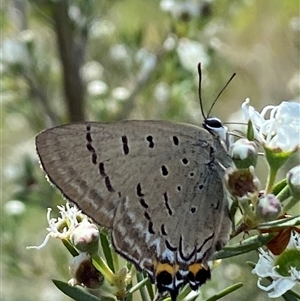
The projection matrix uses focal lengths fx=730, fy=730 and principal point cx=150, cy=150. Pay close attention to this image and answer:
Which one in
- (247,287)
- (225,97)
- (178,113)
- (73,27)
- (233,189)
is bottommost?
(247,287)

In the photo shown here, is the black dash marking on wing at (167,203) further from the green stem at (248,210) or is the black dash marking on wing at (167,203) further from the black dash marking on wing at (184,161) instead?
the green stem at (248,210)

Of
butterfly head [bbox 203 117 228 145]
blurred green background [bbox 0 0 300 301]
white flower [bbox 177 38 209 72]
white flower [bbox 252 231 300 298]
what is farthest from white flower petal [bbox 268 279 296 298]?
white flower [bbox 177 38 209 72]

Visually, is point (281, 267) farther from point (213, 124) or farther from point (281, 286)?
point (213, 124)

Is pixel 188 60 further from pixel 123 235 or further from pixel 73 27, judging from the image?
pixel 123 235

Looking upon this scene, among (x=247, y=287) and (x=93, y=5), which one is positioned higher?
(x=93, y=5)

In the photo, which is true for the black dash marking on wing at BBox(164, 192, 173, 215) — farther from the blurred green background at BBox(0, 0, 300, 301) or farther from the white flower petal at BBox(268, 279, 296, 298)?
the blurred green background at BBox(0, 0, 300, 301)

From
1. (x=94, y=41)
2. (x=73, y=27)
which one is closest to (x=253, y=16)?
(x=94, y=41)

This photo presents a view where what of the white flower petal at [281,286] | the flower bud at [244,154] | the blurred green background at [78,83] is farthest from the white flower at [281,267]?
the blurred green background at [78,83]

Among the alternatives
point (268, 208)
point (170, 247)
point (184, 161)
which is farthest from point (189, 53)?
point (268, 208)
